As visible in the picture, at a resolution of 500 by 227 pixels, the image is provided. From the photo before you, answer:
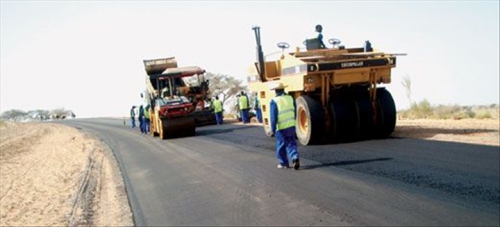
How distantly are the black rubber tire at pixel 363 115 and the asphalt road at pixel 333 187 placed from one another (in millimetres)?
450

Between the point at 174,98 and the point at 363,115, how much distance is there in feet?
32.3

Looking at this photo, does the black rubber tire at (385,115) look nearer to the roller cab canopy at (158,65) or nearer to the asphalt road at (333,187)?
the asphalt road at (333,187)

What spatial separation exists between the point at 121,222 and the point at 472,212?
4412 mm

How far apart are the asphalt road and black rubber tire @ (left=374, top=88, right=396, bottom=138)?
23.0 inches

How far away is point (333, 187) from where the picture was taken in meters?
7.11

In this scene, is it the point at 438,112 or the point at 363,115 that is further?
the point at 438,112

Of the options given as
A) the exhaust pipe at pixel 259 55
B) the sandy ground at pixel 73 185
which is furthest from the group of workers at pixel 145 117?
the exhaust pipe at pixel 259 55

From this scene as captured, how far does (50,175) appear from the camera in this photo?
12.0 m

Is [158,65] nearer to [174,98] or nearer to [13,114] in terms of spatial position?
[174,98]

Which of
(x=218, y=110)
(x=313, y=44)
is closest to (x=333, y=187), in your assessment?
(x=313, y=44)

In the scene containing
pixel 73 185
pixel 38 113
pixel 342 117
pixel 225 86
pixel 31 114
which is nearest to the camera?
pixel 73 185

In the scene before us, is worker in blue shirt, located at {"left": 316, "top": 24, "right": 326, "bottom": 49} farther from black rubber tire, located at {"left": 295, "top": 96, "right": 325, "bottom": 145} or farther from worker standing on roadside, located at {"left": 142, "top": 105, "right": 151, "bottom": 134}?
worker standing on roadside, located at {"left": 142, "top": 105, "right": 151, "bottom": 134}

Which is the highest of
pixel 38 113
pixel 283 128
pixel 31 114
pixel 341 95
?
pixel 341 95

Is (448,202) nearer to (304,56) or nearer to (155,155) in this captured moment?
(304,56)
